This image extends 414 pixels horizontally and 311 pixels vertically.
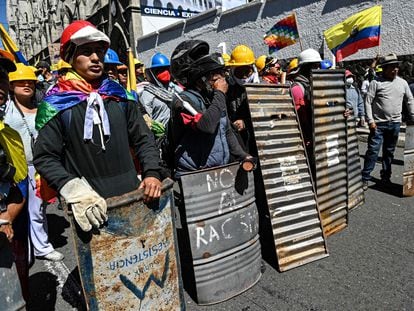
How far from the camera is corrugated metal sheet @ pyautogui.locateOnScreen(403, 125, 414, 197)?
494cm

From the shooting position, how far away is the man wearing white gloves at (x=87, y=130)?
2053mm

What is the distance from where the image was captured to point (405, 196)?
5.04 m

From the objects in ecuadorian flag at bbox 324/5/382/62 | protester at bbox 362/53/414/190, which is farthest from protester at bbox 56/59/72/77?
ecuadorian flag at bbox 324/5/382/62

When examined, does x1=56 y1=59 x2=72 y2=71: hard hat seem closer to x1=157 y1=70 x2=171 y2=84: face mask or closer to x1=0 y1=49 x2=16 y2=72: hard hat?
x1=0 y1=49 x2=16 y2=72: hard hat

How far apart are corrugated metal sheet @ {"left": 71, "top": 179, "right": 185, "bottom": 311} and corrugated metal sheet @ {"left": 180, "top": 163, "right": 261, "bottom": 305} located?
514mm

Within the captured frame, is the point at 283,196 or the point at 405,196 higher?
the point at 283,196

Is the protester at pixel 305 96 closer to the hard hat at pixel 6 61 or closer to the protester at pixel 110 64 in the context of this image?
the protester at pixel 110 64

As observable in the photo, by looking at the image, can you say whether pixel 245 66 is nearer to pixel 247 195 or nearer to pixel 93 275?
pixel 247 195

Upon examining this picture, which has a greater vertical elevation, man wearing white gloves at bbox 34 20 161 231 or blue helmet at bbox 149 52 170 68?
blue helmet at bbox 149 52 170 68

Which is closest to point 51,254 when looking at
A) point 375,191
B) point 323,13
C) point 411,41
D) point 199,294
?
point 199,294

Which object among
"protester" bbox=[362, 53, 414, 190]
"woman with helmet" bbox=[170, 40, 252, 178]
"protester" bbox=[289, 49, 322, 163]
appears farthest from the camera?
"protester" bbox=[362, 53, 414, 190]

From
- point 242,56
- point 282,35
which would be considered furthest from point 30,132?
point 282,35

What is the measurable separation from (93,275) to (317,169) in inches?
109

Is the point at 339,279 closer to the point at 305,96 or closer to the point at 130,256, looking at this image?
the point at 130,256
